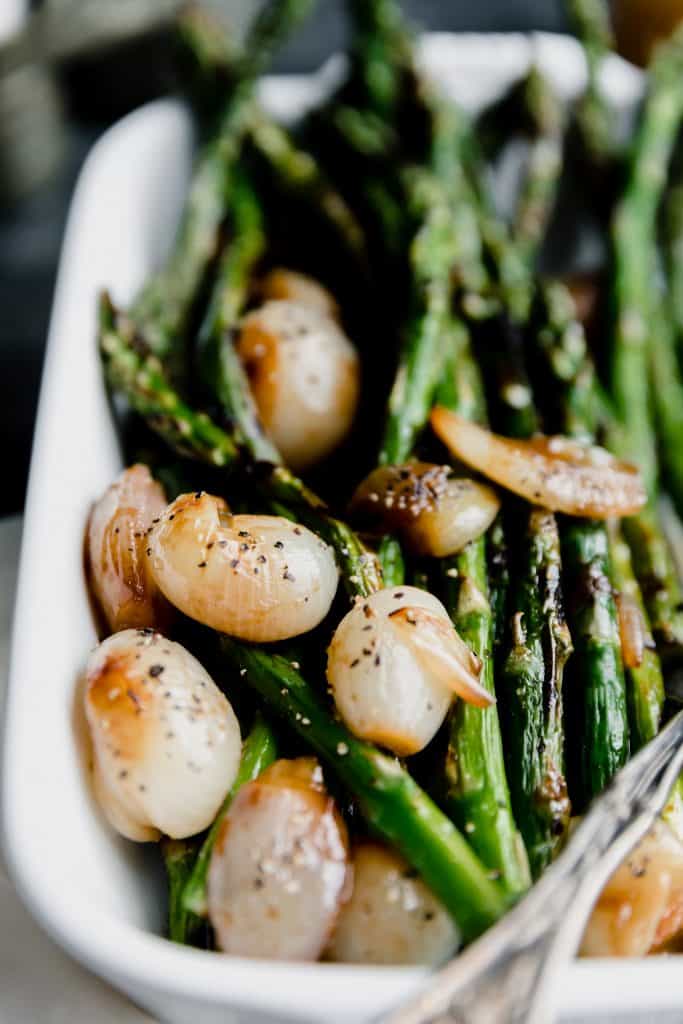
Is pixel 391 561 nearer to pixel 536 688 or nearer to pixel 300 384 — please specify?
pixel 536 688

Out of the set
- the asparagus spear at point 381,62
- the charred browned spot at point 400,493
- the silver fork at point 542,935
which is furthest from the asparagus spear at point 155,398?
the asparagus spear at point 381,62

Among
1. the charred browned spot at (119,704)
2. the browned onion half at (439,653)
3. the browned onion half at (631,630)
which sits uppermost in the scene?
the charred browned spot at (119,704)

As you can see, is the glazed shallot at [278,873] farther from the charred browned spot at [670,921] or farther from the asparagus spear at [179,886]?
the charred browned spot at [670,921]

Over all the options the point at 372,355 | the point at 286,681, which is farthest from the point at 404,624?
the point at 372,355

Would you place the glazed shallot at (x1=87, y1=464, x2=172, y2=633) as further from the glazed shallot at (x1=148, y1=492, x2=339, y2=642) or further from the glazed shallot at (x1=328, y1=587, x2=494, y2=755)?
the glazed shallot at (x1=328, y1=587, x2=494, y2=755)

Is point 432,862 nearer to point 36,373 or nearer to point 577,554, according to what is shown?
point 577,554

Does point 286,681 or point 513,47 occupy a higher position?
point 513,47
